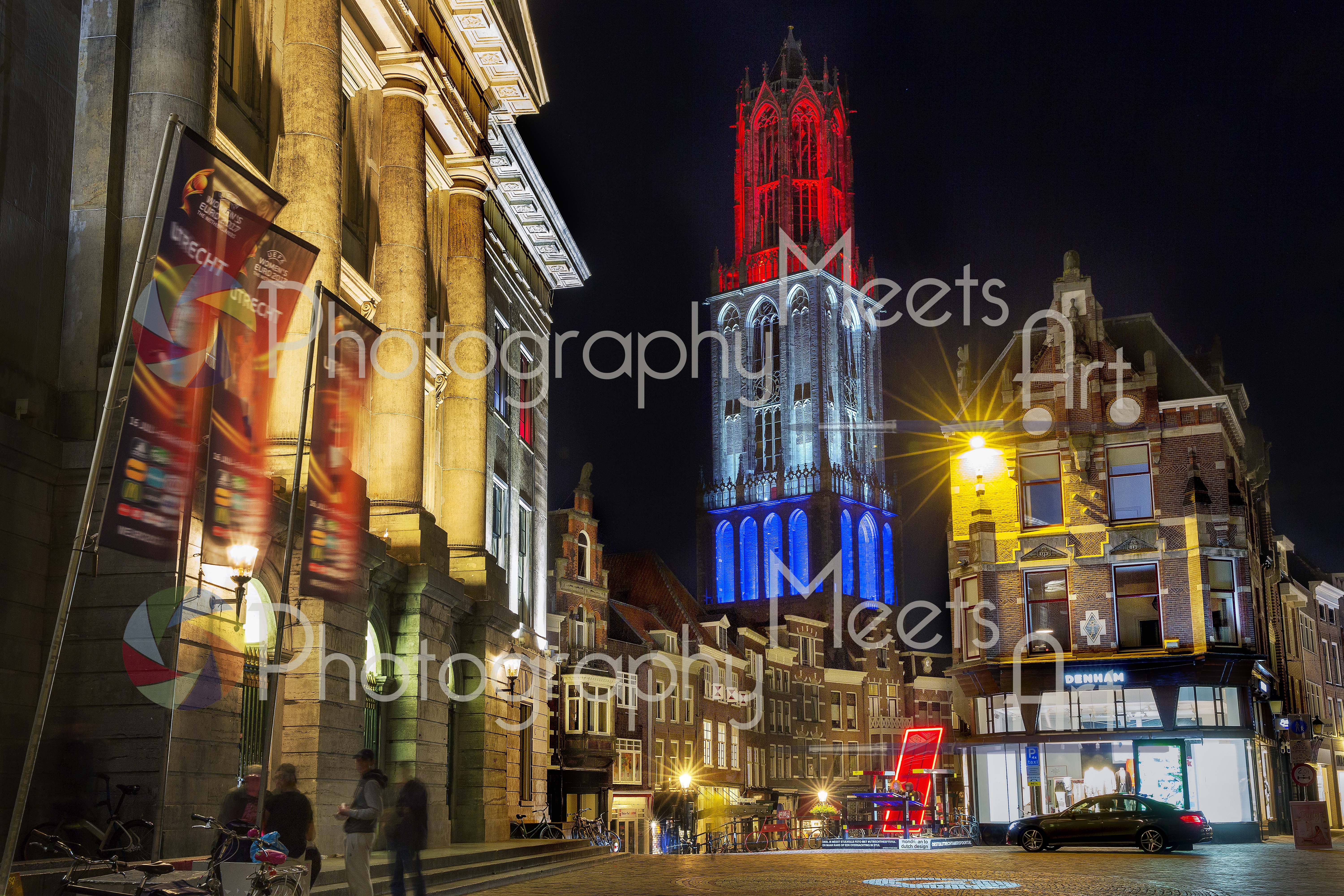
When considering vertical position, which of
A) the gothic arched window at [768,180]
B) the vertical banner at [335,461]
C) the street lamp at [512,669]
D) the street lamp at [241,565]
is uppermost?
the gothic arched window at [768,180]

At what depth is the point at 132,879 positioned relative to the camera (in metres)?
10.5

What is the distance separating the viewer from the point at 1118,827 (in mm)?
30469

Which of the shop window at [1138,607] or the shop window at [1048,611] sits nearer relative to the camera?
the shop window at [1138,607]

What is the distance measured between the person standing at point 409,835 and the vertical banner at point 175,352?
3.61 metres

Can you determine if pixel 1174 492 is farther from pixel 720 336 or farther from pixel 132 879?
pixel 720 336

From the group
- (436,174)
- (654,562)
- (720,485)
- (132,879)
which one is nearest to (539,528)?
(436,174)

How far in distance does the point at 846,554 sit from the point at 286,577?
311 ft

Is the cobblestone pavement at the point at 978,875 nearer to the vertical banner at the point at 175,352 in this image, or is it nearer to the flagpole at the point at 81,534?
the vertical banner at the point at 175,352

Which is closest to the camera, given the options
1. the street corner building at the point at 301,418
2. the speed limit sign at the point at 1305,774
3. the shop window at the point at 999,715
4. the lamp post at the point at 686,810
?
the street corner building at the point at 301,418

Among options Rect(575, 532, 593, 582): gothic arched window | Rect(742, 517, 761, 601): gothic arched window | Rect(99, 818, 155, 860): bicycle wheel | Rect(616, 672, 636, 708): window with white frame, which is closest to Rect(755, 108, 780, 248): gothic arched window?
Rect(742, 517, 761, 601): gothic arched window

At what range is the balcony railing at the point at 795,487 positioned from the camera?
108875 mm

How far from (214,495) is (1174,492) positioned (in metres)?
34.3

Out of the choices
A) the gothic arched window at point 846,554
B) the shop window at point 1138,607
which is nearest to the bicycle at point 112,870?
the shop window at point 1138,607

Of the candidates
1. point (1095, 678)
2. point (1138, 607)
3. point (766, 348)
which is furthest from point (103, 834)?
point (766, 348)
